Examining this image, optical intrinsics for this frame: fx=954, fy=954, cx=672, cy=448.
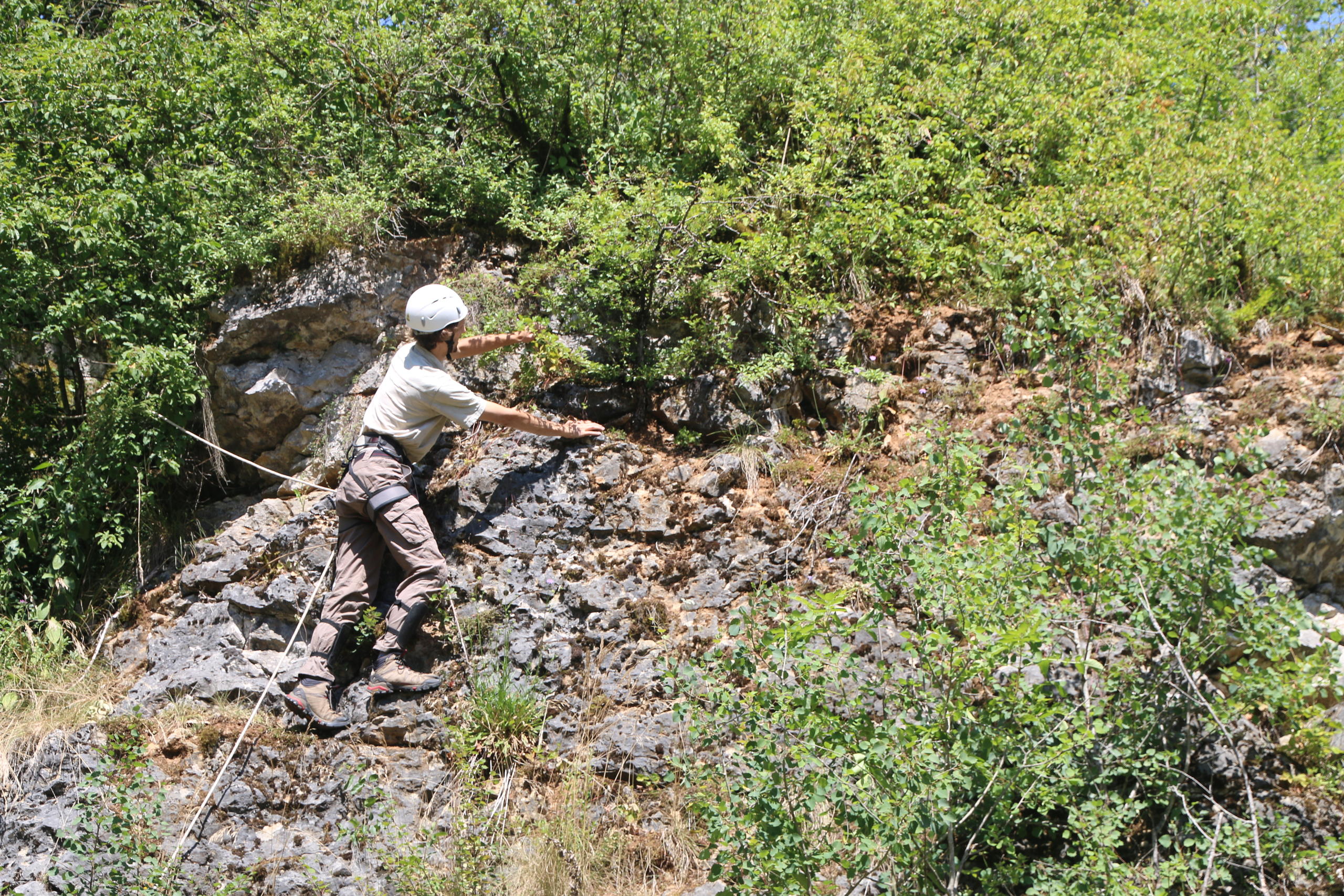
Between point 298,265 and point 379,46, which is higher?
point 379,46

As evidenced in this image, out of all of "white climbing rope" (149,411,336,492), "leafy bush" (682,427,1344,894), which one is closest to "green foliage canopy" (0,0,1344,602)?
"white climbing rope" (149,411,336,492)

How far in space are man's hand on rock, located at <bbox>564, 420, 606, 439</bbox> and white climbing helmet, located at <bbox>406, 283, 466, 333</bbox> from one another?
1.00m

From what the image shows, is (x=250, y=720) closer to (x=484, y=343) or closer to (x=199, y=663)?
(x=199, y=663)

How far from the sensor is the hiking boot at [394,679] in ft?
17.4

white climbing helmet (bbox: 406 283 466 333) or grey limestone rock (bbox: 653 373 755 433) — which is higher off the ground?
white climbing helmet (bbox: 406 283 466 333)

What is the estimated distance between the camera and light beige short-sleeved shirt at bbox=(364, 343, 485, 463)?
5.62 metres

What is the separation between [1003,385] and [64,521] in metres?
6.42

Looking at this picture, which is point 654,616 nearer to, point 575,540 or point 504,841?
point 575,540

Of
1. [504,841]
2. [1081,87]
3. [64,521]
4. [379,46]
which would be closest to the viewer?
[504,841]

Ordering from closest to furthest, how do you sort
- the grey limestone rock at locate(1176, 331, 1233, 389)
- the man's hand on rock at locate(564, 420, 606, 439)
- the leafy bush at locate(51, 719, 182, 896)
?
the leafy bush at locate(51, 719, 182, 896) → the grey limestone rock at locate(1176, 331, 1233, 389) → the man's hand on rock at locate(564, 420, 606, 439)

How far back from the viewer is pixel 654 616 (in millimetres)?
5457

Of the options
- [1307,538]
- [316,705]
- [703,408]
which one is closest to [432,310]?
[703,408]

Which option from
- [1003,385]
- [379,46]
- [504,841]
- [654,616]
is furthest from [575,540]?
[379,46]

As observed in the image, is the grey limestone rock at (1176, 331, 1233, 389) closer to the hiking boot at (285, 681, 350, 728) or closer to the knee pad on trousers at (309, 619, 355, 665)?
the knee pad on trousers at (309, 619, 355, 665)
